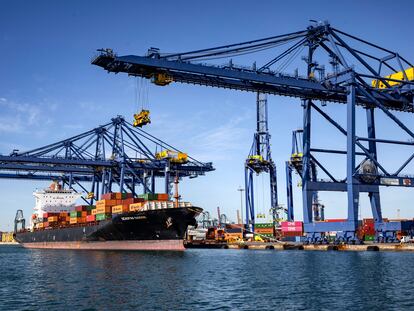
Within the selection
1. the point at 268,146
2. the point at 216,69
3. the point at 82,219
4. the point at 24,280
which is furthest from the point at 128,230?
the point at 268,146

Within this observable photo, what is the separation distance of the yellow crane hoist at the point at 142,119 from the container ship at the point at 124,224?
9.06 metres

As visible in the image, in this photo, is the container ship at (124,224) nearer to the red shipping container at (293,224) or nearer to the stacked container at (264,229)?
the red shipping container at (293,224)

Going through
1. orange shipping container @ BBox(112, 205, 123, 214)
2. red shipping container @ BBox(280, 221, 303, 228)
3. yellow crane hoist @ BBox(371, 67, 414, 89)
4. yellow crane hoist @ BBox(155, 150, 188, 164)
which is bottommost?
red shipping container @ BBox(280, 221, 303, 228)

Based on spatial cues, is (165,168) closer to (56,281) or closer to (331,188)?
(331,188)

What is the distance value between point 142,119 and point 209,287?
25156 millimetres

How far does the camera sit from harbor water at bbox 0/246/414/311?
63.1 feet

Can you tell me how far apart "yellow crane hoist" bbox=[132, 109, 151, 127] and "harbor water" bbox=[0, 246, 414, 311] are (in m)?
16.2

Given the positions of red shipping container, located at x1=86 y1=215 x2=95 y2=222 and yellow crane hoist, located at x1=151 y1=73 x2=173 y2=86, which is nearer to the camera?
yellow crane hoist, located at x1=151 y1=73 x2=173 y2=86

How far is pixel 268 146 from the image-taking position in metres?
92.7

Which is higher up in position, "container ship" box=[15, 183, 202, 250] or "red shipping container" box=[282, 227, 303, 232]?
"container ship" box=[15, 183, 202, 250]

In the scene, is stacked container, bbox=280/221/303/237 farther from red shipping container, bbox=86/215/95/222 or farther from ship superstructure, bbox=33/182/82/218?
ship superstructure, bbox=33/182/82/218

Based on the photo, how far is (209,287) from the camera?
79.0 ft

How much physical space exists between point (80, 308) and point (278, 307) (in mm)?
7819

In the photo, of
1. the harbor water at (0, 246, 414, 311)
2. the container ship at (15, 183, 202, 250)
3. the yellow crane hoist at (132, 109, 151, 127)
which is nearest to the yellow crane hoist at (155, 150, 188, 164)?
the container ship at (15, 183, 202, 250)
